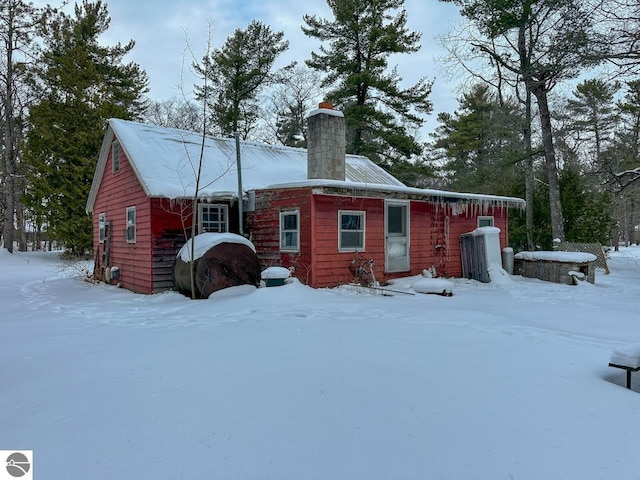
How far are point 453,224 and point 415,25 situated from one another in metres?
12.6

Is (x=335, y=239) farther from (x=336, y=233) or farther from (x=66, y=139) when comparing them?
(x=66, y=139)

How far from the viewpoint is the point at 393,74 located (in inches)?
771

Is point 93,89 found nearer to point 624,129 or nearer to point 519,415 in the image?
point 519,415

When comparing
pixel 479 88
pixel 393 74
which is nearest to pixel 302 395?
pixel 393 74

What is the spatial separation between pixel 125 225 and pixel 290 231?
483 centimetres

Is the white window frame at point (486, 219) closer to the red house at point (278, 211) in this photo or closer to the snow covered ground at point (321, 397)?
the red house at point (278, 211)

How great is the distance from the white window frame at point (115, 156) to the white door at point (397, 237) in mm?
7572

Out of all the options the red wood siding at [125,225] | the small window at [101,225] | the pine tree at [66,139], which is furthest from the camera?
the pine tree at [66,139]

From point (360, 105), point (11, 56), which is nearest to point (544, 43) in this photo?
point (360, 105)

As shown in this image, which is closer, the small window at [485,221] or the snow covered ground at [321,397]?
the snow covered ground at [321,397]

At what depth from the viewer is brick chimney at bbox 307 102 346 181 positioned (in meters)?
9.96

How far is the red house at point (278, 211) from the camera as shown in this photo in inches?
344

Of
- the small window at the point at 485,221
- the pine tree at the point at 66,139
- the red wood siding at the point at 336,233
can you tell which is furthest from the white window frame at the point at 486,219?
the pine tree at the point at 66,139

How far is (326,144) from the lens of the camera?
32.7 ft
